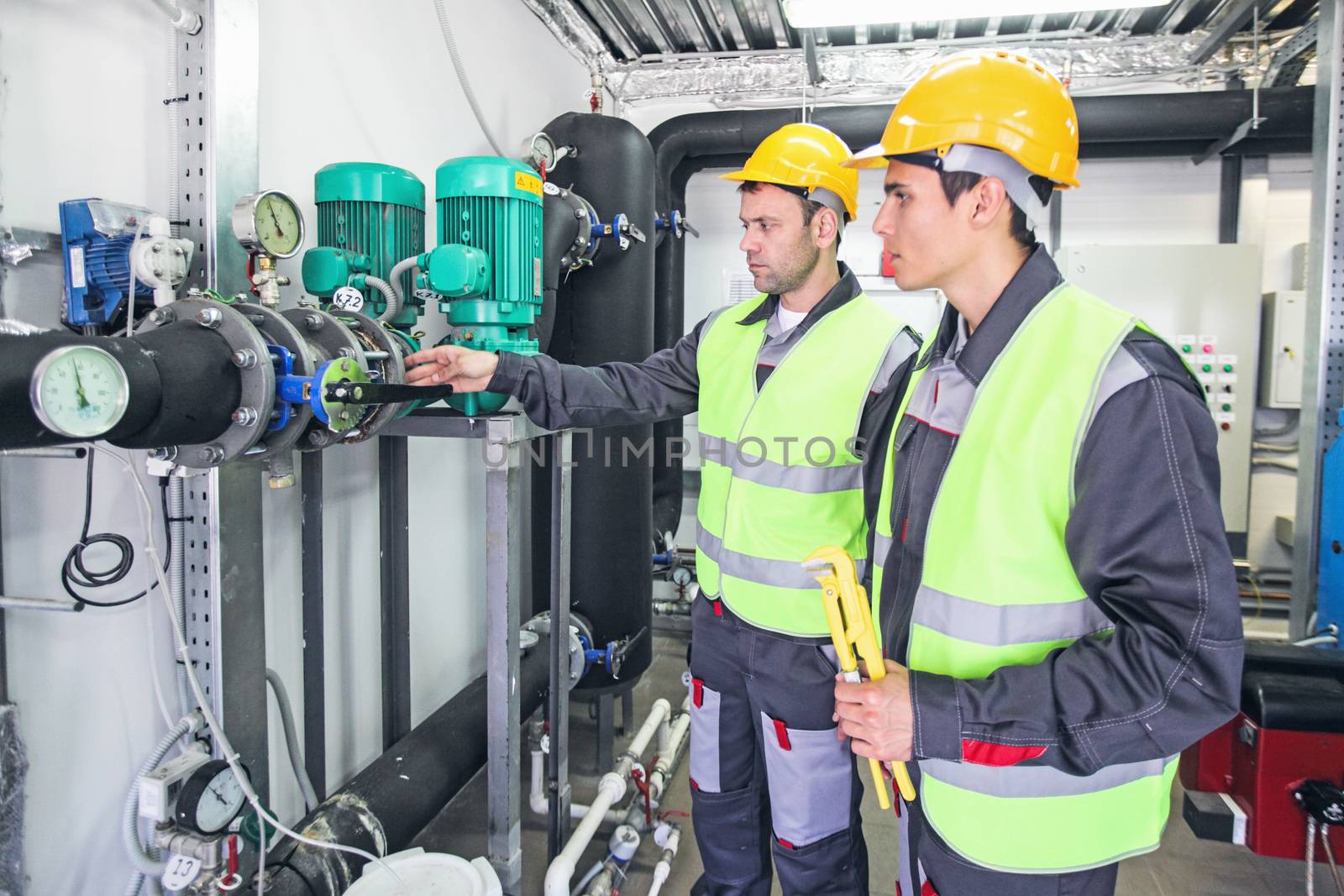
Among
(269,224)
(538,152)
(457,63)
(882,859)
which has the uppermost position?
(457,63)

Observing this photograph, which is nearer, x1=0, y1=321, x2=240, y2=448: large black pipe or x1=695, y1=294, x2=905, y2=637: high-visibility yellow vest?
x1=0, y1=321, x2=240, y2=448: large black pipe

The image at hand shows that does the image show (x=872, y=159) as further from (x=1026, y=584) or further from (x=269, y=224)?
(x=269, y=224)

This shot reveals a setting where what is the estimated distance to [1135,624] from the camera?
0.68m

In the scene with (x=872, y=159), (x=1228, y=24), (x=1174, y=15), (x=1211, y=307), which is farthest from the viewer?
(x=1211, y=307)

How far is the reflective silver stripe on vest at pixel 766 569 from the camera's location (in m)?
1.28

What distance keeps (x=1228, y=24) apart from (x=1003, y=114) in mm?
2577

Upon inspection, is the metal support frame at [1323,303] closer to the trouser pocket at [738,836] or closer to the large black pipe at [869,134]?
the large black pipe at [869,134]

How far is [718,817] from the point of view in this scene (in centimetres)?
143

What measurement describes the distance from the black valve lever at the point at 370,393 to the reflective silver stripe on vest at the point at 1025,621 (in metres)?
0.70

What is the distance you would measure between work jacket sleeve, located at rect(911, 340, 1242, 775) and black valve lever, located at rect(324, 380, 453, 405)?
70cm

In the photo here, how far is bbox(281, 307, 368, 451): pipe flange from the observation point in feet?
3.32

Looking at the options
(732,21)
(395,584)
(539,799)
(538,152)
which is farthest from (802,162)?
(732,21)

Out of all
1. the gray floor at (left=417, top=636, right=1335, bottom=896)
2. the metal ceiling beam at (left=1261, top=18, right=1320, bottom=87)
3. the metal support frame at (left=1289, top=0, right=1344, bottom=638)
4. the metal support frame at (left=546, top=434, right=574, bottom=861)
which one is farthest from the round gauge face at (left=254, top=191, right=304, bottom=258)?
Result: the metal ceiling beam at (left=1261, top=18, right=1320, bottom=87)

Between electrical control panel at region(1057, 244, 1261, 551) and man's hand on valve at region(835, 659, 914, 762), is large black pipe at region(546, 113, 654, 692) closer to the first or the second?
man's hand on valve at region(835, 659, 914, 762)
